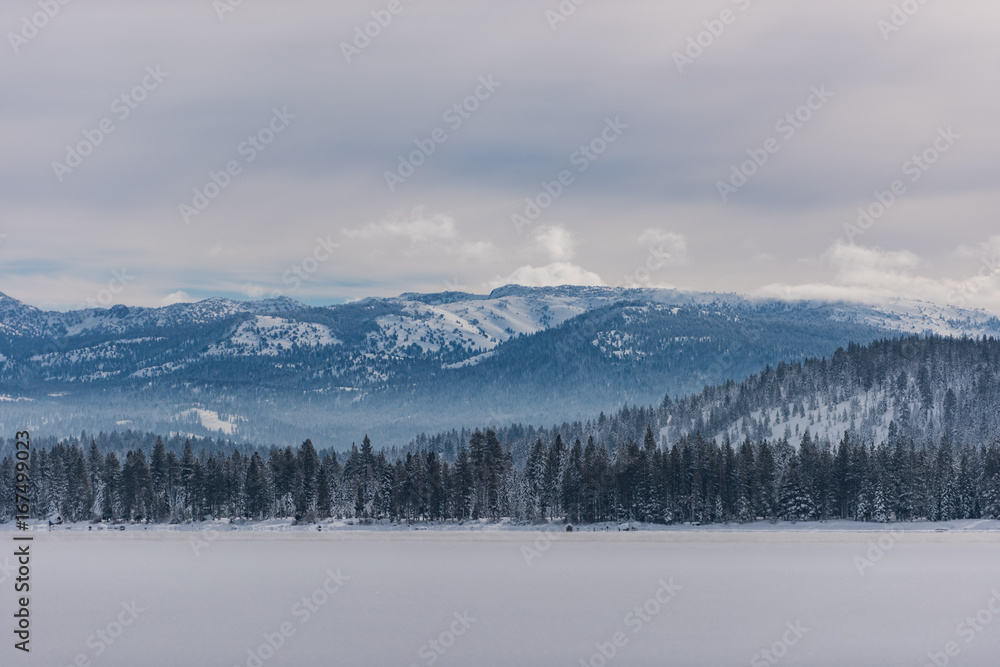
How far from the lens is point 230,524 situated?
143 metres

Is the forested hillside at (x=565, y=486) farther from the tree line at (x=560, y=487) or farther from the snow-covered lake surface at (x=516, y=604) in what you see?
the snow-covered lake surface at (x=516, y=604)

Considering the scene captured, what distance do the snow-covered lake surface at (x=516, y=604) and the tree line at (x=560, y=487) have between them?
27150mm

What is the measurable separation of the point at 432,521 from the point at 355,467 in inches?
870

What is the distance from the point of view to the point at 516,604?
Result: 210 ft

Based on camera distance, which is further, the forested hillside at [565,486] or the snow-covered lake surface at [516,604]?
the forested hillside at [565,486]

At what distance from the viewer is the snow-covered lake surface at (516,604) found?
50.3m

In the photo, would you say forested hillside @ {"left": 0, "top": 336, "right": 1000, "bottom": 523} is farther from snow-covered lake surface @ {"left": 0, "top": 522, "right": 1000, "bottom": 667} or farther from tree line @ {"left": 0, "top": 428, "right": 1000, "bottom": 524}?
snow-covered lake surface @ {"left": 0, "top": 522, "right": 1000, "bottom": 667}

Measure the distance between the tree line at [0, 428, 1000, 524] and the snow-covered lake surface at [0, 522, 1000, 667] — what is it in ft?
89.1

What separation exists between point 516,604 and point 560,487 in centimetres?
7961

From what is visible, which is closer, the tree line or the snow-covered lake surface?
the snow-covered lake surface

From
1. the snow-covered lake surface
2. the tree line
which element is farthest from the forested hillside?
the snow-covered lake surface

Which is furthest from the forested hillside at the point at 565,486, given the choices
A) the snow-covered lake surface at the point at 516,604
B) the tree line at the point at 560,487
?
the snow-covered lake surface at the point at 516,604

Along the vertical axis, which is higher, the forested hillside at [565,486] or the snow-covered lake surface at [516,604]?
the forested hillside at [565,486]

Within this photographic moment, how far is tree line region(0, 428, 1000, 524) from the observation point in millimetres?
137375
